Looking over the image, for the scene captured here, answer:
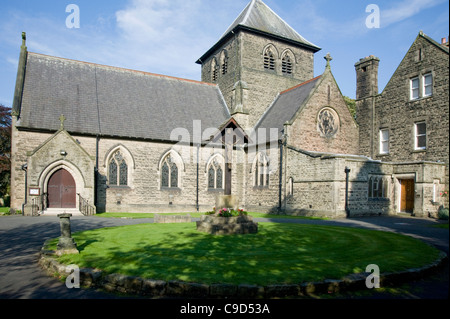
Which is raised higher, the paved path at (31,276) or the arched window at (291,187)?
the arched window at (291,187)

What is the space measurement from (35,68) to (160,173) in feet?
40.0

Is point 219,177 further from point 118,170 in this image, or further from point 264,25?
point 264,25

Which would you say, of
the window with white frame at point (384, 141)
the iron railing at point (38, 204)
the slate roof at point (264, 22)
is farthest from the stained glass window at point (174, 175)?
the window with white frame at point (384, 141)

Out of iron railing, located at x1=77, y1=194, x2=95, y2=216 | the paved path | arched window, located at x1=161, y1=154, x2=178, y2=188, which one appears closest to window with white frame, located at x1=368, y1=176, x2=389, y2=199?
the paved path

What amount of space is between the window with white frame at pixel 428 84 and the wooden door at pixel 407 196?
20.8 ft

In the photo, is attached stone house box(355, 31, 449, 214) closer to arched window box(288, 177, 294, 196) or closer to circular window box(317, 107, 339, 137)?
circular window box(317, 107, 339, 137)

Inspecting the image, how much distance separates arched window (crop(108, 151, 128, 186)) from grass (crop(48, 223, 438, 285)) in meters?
11.9

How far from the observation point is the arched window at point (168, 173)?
84.4 ft

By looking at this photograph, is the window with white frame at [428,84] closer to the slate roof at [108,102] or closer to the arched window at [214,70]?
the slate roof at [108,102]

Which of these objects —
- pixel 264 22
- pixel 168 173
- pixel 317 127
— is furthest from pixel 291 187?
pixel 264 22

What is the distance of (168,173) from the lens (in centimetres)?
2583

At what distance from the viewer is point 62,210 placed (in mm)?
21359

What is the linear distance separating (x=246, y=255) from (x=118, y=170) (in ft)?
58.0

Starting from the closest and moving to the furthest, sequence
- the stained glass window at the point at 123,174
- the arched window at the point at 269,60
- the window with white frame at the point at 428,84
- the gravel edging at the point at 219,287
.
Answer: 1. the gravel edging at the point at 219,287
2. the window with white frame at the point at 428,84
3. the stained glass window at the point at 123,174
4. the arched window at the point at 269,60
